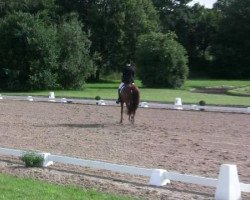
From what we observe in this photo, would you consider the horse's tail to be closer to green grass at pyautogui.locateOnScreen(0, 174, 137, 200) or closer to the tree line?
green grass at pyautogui.locateOnScreen(0, 174, 137, 200)

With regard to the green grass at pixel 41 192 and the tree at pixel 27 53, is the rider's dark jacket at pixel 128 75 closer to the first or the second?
the green grass at pixel 41 192

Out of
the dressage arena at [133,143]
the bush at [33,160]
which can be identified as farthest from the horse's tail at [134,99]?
the bush at [33,160]

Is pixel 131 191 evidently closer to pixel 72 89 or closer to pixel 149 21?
pixel 72 89

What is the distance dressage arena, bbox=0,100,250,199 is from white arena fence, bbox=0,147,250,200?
0.51 ft

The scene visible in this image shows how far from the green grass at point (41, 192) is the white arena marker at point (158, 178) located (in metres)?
1.18

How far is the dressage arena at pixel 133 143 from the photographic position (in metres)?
9.35

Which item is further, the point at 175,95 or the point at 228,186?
the point at 175,95

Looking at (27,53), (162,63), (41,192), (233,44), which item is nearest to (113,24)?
(162,63)

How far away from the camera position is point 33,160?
34.6ft

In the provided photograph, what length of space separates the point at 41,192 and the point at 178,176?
2279mm

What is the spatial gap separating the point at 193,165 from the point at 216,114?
13.5 m

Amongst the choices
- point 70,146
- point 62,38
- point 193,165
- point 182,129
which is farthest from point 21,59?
point 193,165

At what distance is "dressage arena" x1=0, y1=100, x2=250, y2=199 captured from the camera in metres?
9.35

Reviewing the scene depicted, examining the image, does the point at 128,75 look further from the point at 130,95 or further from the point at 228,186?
the point at 228,186
